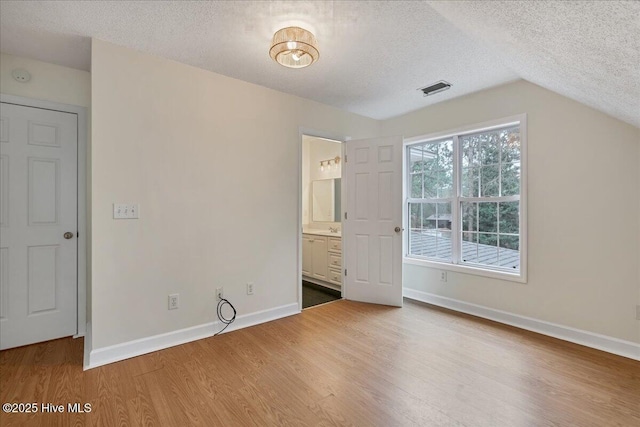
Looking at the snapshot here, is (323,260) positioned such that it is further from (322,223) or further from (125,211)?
(125,211)

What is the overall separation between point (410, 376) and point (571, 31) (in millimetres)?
2141

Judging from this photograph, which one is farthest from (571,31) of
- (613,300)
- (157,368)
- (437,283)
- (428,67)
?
(157,368)

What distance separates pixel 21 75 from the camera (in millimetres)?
2463

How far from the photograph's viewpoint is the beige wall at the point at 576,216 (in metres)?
2.40

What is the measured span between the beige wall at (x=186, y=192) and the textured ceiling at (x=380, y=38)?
0.29 m

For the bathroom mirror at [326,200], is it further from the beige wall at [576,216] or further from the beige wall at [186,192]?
the beige wall at [576,216]

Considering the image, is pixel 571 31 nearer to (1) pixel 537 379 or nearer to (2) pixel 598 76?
(2) pixel 598 76

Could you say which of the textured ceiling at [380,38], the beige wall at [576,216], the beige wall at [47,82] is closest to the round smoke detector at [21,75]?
the beige wall at [47,82]

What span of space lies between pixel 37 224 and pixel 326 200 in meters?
3.69

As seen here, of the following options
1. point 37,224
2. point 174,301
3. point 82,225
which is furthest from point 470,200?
point 37,224

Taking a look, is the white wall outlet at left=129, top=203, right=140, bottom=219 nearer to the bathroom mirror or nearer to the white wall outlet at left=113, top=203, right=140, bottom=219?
the white wall outlet at left=113, top=203, right=140, bottom=219

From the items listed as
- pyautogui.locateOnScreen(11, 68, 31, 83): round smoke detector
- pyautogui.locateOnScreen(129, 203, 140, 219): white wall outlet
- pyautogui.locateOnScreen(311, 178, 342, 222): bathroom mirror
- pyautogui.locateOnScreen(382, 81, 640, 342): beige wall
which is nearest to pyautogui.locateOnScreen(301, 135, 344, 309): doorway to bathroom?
pyautogui.locateOnScreen(311, 178, 342, 222): bathroom mirror

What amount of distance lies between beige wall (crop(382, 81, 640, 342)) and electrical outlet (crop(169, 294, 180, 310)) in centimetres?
309

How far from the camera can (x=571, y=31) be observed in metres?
1.31
